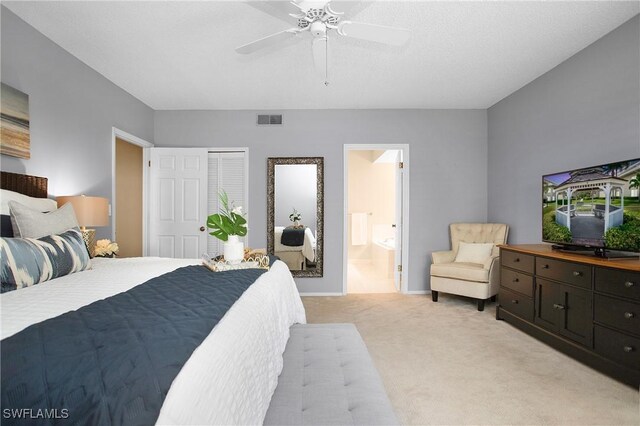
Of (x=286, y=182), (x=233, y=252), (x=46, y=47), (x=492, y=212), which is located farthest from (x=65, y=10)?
(x=492, y=212)

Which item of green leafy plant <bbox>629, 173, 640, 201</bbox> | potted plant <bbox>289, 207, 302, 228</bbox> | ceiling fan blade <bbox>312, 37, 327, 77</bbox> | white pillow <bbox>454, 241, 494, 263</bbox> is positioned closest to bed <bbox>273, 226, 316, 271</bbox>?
potted plant <bbox>289, 207, 302, 228</bbox>

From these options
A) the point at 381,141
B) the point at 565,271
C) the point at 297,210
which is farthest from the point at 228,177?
the point at 565,271

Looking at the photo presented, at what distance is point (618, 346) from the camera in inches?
80.2

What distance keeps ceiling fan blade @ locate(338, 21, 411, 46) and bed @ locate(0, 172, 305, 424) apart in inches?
65.1

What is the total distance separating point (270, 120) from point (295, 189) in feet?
3.48

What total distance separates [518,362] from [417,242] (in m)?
2.17

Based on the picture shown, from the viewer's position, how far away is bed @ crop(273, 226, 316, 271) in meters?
4.39

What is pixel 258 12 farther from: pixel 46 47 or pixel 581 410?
pixel 581 410

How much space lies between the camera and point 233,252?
2.00 m

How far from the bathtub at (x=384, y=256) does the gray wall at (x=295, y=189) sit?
179 cm

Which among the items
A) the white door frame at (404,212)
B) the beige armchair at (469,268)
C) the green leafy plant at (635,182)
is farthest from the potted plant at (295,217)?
the green leafy plant at (635,182)

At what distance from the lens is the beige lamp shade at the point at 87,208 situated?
99.7 inches

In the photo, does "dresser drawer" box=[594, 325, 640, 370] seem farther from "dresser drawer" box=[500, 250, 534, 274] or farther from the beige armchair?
the beige armchair

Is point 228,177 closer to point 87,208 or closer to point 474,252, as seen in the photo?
point 87,208
